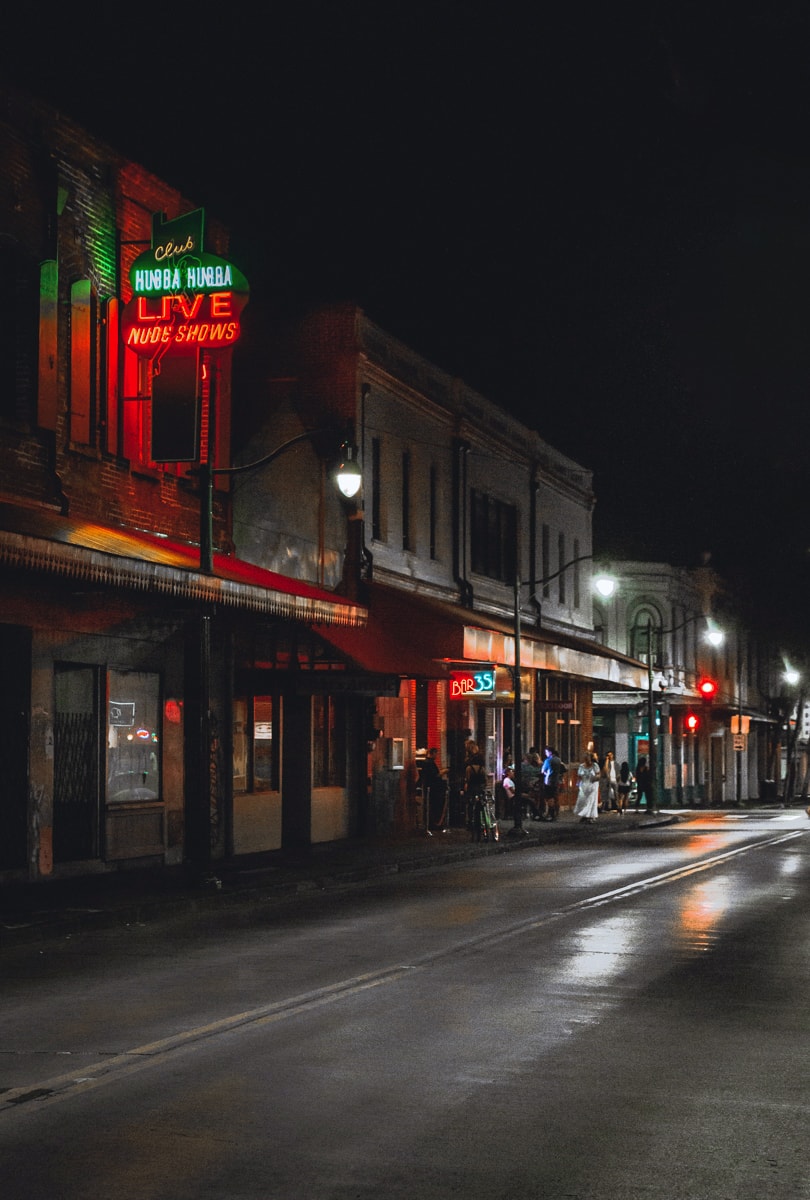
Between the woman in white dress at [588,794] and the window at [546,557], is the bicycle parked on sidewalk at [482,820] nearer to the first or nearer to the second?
the woman in white dress at [588,794]

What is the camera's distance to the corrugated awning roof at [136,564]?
17.4 meters

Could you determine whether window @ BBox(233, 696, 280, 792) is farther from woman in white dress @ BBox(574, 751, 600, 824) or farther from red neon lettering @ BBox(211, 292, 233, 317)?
woman in white dress @ BBox(574, 751, 600, 824)

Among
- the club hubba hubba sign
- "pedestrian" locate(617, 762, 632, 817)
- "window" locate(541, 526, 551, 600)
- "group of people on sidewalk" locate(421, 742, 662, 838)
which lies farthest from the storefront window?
"pedestrian" locate(617, 762, 632, 817)

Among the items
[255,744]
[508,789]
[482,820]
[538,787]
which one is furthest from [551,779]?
[255,744]

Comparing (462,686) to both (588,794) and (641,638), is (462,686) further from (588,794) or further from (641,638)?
(641,638)

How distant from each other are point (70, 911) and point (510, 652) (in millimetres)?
18957

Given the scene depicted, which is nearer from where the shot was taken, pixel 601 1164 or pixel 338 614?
pixel 601 1164

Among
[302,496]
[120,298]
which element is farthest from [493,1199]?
[302,496]

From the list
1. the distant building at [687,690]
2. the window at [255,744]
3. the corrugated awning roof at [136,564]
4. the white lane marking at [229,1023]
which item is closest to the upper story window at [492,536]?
the distant building at [687,690]

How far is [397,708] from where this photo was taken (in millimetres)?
34656

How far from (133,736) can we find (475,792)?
978cm

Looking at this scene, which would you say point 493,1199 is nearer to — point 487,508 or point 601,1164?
point 601,1164

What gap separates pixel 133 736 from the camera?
24.0 m

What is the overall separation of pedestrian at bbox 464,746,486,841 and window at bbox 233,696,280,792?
444 cm
